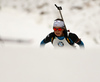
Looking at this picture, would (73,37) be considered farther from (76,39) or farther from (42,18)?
(42,18)

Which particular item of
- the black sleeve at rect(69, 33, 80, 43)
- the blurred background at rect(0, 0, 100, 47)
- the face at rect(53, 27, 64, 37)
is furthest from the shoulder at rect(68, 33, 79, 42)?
the blurred background at rect(0, 0, 100, 47)

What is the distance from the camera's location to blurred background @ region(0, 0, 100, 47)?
826cm

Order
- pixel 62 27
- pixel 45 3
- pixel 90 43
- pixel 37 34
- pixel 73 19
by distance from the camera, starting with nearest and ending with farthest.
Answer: pixel 62 27, pixel 90 43, pixel 37 34, pixel 73 19, pixel 45 3

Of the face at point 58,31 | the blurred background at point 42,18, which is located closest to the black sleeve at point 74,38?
the face at point 58,31

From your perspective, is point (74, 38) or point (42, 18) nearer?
point (74, 38)

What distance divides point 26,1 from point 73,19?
8.74 ft

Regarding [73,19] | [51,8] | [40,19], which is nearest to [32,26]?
[40,19]

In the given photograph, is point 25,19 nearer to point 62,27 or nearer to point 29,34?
point 29,34

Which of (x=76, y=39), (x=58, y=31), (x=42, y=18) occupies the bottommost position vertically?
(x=76, y=39)

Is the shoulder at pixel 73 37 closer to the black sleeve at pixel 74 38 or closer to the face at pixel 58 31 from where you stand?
the black sleeve at pixel 74 38

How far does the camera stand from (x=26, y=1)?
9.95 metres

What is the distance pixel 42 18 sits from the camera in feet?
29.9

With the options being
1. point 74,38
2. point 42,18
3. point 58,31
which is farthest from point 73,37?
point 42,18

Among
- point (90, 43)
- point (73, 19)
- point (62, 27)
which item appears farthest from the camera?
point (73, 19)
